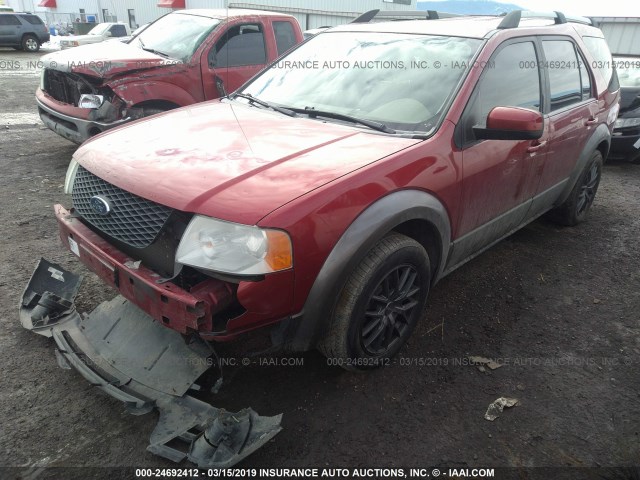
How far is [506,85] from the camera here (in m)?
2.93

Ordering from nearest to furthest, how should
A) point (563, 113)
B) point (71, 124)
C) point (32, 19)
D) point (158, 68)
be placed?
point (563, 113) < point (71, 124) < point (158, 68) < point (32, 19)

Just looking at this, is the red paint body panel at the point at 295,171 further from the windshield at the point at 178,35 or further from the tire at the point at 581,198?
the windshield at the point at 178,35

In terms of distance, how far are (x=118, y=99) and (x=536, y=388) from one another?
4836mm

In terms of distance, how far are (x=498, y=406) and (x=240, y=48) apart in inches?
210

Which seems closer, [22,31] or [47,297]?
[47,297]

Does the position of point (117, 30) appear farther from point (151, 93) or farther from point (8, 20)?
point (151, 93)

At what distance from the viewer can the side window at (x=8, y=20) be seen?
18531 millimetres

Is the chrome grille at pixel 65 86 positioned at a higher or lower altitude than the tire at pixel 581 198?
higher

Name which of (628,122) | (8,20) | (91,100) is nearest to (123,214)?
(91,100)

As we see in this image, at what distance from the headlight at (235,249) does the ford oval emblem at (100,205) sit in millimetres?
550

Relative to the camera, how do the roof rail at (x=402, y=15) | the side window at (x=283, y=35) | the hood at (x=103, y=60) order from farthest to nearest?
1. the side window at (x=283, y=35)
2. the hood at (x=103, y=60)
3. the roof rail at (x=402, y=15)

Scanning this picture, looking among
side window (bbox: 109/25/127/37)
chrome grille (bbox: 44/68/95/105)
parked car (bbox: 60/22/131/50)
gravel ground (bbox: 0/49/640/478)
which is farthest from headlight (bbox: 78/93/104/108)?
side window (bbox: 109/25/127/37)

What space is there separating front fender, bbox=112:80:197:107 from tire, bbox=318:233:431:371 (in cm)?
399

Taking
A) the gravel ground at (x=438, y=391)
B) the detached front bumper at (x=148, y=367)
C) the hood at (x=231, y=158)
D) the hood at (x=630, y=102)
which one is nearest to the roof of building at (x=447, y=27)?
the hood at (x=231, y=158)
